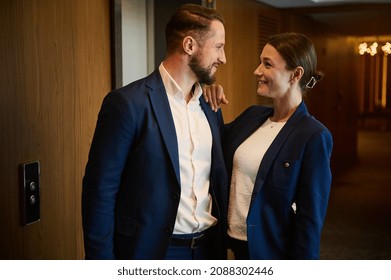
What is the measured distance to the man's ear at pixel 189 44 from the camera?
1329 millimetres

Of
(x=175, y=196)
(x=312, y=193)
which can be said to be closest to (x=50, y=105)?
(x=175, y=196)

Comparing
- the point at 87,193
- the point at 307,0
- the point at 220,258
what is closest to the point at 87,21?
the point at 87,193

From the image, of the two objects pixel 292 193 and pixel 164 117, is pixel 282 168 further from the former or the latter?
pixel 164 117

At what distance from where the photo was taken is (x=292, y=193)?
49.9 inches

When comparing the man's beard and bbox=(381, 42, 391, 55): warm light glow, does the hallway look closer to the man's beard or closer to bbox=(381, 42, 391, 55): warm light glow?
bbox=(381, 42, 391, 55): warm light glow

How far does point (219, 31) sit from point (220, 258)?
60 centimetres

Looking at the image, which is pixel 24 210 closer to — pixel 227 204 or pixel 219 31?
pixel 227 204

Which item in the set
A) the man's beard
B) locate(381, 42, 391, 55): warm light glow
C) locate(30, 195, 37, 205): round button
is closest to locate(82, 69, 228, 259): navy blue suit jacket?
→ the man's beard

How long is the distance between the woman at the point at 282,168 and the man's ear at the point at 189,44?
20 cm

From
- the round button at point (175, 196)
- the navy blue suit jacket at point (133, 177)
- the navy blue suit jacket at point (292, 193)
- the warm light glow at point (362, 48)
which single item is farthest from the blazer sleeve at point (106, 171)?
the warm light glow at point (362, 48)

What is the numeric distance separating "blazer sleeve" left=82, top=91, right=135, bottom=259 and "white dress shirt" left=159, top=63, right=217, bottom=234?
0.15 m

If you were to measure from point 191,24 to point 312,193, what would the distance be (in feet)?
1.71

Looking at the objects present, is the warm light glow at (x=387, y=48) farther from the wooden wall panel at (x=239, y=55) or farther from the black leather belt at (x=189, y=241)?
the black leather belt at (x=189, y=241)

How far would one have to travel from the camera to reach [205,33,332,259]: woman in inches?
49.0
